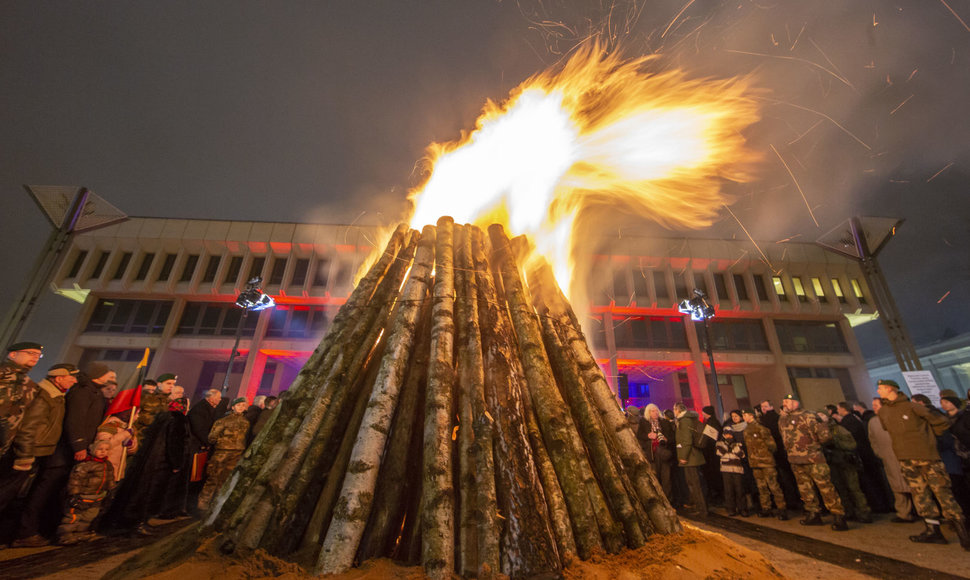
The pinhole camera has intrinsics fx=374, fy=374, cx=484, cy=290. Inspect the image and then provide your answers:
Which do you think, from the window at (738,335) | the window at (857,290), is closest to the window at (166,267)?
the window at (738,335)

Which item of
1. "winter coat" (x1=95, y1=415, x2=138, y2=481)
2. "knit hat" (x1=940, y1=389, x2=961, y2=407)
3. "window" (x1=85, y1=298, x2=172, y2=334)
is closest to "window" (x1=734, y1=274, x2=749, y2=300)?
"knit hat" (x1=940, y1=389, x2=961, y2=407)

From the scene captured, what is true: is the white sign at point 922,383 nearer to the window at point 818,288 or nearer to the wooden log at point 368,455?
the wooden log at point 368,455

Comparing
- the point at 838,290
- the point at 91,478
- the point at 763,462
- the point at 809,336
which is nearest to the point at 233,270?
the point at 91,478

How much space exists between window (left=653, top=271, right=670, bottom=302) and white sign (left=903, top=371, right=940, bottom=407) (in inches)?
697

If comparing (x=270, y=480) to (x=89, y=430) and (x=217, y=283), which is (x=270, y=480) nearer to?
(x=89, y=430)

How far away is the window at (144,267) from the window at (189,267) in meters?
2.05

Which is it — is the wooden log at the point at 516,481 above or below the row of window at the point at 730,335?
below

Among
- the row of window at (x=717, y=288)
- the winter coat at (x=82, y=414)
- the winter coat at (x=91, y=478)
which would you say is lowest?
the winter coat at (x=91, y=478)

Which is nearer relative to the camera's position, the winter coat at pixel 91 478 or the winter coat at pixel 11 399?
the winter coat at pixel 11 399

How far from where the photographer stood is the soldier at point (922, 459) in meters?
5.02

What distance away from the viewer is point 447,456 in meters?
3.22

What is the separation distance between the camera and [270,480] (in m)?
3.25

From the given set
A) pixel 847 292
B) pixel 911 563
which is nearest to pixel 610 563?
pixel 911 563

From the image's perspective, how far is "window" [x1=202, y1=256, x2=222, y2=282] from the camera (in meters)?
28.0
